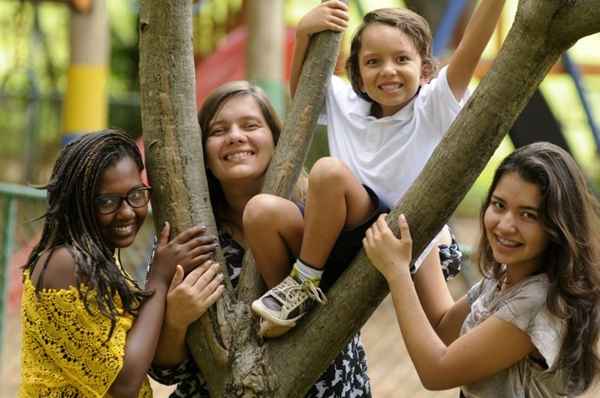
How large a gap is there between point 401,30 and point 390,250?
2.02 feet

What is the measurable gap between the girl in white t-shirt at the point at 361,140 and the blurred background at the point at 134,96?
55 centimetres

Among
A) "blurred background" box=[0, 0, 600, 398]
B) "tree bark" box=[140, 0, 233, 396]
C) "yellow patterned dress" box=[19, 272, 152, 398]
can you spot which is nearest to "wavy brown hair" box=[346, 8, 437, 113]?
"tree bark" box=[140, 0, 233, 396]

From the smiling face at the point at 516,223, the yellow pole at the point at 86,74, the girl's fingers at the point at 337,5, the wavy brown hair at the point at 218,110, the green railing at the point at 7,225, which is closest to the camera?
the smiling face at the point at 516,223

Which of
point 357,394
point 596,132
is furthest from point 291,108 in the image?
point 596,132

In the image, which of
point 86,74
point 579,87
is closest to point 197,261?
point 86,74

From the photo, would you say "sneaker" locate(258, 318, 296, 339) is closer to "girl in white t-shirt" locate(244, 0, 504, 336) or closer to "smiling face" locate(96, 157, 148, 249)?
"girl in white t-shirt" locate(244, 0, 504, 336)

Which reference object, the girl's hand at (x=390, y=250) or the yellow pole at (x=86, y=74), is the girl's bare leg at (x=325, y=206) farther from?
the yellow pole at (x=86, y=74)

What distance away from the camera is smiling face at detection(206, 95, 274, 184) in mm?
2373

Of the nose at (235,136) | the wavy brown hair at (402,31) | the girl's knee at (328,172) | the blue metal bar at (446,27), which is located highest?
the blue metal bar at (446,27)

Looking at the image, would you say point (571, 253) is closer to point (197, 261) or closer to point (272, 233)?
point (272, 233)

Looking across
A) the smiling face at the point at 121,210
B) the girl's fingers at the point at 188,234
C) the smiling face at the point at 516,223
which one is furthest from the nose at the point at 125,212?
the smiling face at the point at 516,223

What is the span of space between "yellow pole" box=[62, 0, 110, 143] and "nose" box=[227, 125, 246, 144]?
4293 mm

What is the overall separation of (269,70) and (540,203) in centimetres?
466

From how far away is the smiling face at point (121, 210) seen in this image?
218 cm
